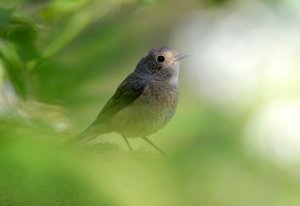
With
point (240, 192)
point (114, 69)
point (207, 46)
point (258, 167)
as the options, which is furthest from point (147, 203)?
point (207, 46)

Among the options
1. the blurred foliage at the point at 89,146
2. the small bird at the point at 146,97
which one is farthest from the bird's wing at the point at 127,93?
the blurred foliage at the point at 89,146

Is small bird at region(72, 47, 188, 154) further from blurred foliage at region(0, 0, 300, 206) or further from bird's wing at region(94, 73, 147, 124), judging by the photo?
blurred foliage at region(0, 0, 300, 206)

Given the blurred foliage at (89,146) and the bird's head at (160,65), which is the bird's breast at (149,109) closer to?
the bird's head at (160,65)

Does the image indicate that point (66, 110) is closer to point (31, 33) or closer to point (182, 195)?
point (31, 33)

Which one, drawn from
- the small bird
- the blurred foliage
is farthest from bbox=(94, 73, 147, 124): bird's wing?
the blurred foliage

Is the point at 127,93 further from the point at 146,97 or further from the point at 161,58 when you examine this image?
the point at 161,58

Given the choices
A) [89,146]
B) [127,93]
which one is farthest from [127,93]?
[89,146]
